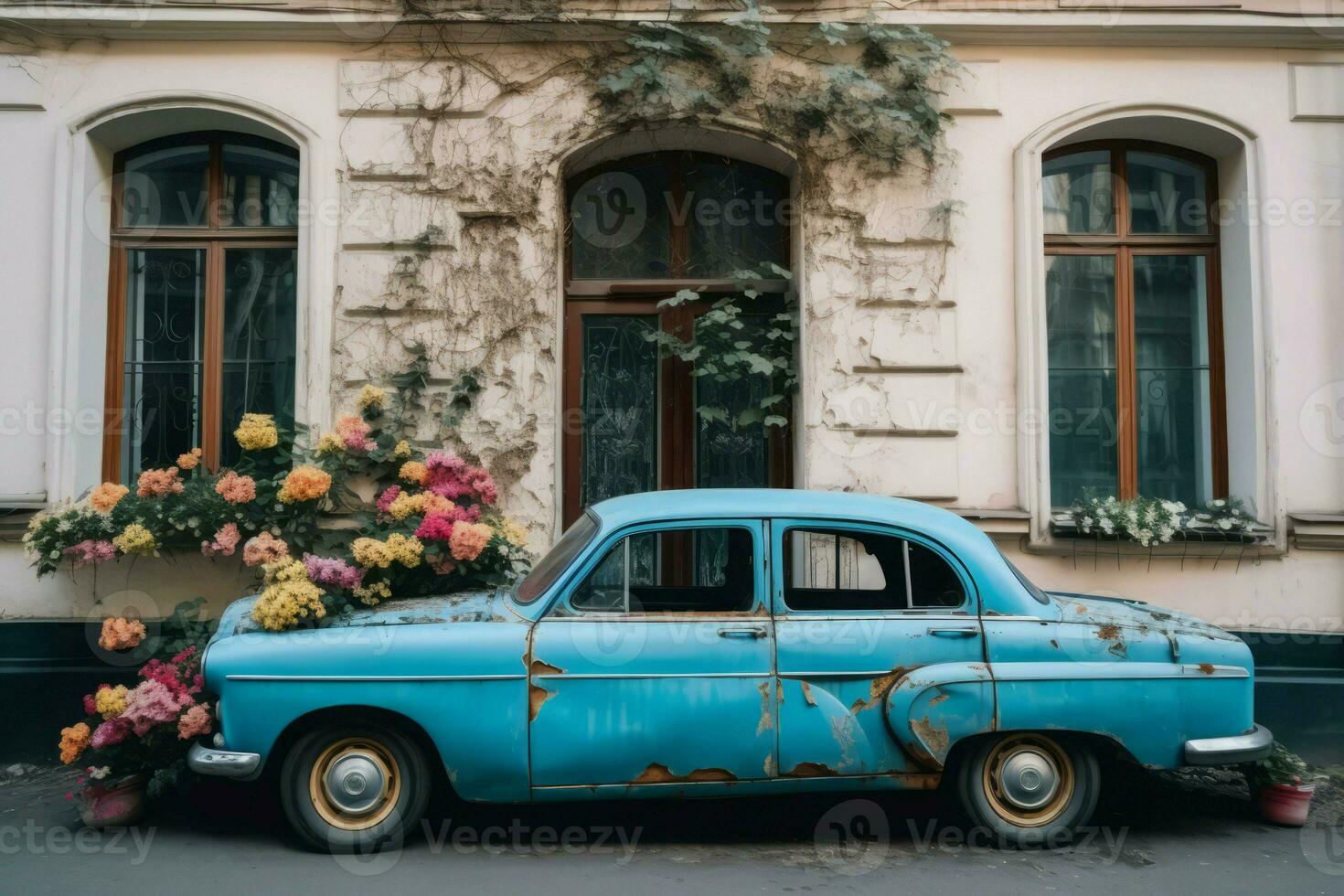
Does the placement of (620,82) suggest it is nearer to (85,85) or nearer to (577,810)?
(85,85)

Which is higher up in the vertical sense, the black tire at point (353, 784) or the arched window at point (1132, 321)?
the arched window at point (1132, 321)

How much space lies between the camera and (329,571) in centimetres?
524

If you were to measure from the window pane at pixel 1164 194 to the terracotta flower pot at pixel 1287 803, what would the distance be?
393 centimetres

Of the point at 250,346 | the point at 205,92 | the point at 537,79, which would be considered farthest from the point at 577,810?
the point at 205,92

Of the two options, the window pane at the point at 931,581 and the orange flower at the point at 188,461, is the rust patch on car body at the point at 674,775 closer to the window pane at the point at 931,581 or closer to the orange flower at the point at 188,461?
the window pane at the point at 931,581

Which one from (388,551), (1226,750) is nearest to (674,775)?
(388,551)

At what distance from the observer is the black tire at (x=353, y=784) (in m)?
4.70

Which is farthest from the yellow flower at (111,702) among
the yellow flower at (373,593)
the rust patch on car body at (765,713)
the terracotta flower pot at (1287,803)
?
the terracotta flower pot at (1287,803)

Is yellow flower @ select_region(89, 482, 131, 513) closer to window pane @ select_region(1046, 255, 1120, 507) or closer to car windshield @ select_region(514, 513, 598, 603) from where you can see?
car windshield @ select_region(514, 513, 598, 603)

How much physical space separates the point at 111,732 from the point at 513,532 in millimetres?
2280

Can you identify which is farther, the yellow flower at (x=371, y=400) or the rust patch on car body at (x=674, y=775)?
the yellow flower at (x=371, y=400)

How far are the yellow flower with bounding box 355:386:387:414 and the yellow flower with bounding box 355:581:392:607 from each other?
57.9 inches

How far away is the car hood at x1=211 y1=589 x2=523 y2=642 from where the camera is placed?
4844mm

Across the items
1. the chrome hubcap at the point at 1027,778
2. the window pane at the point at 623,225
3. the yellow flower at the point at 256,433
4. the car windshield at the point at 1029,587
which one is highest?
the window pane at the point at 623,225
